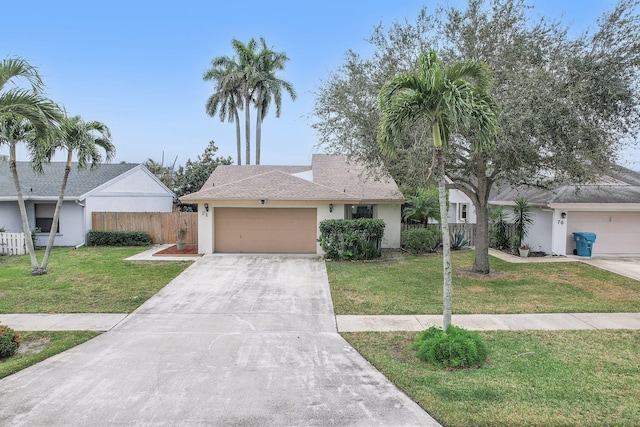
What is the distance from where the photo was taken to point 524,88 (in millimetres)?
8320

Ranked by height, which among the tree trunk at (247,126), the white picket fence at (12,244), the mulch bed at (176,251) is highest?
the tree trunk at (247,126)

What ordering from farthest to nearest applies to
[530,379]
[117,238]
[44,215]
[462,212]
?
[462,212]
[117,238]
[44,215]
[530,379]

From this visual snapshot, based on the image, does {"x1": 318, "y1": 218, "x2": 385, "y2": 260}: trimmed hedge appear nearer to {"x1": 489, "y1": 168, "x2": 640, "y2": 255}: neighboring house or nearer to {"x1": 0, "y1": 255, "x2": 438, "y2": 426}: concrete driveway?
{"x1": 489, "y1": 168, "x2": 640, "y2": 255}: neighboring house

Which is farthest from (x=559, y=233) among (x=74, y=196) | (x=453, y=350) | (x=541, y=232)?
(x=74, y=196)

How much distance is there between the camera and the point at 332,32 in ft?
48.6

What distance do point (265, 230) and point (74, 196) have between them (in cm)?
896

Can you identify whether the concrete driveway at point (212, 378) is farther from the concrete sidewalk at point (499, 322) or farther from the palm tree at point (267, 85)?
the palm tree at point (267, 85)

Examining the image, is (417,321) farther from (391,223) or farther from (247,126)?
(247,126)

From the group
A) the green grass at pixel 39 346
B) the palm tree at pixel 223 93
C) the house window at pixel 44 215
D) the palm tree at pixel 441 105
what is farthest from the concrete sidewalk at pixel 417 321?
the palm tree at pixel 223 93

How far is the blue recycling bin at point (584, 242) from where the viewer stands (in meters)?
14.2

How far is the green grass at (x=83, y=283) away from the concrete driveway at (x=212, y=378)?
1358mm

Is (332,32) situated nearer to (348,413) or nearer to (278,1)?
(278,1)

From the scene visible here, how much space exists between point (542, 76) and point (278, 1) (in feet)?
30.2

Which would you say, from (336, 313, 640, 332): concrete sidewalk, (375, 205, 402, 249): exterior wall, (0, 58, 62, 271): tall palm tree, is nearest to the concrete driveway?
(336, 313, 640, 332): concrete sidewalk
